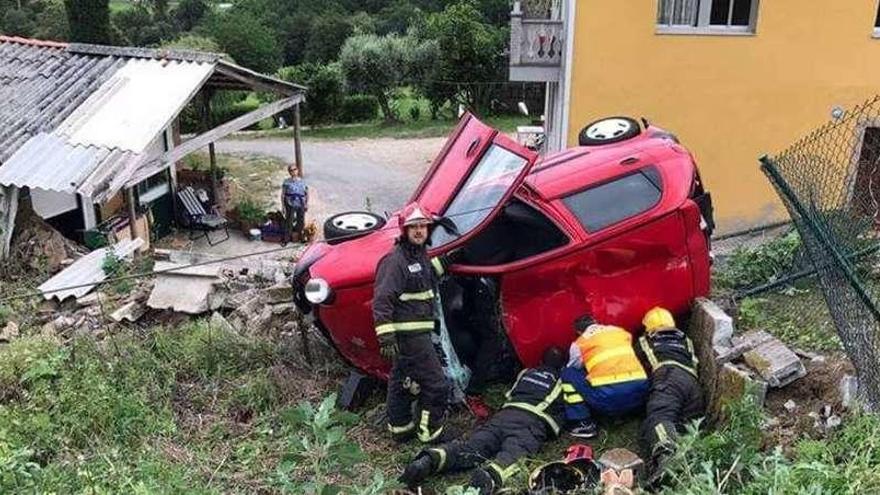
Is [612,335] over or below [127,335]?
over

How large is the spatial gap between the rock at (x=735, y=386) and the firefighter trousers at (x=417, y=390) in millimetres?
1803

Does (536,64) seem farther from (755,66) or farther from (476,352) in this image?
(476,352)

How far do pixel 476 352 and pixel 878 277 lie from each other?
311 centimetres

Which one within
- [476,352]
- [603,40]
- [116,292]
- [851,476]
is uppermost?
[603,40]

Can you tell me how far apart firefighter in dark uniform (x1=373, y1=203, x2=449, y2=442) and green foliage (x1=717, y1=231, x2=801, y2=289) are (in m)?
3.01

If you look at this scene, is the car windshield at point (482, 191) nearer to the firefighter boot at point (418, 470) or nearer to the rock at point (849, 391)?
the firefighter boot at point (418, 470)

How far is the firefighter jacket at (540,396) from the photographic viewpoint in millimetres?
5043

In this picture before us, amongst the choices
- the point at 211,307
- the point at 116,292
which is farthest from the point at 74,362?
the point at 116,292

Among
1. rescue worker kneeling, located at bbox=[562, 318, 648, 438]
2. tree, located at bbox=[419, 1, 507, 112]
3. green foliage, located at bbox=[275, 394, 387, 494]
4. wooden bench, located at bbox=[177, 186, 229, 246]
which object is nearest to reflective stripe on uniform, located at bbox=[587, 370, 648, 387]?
rescue worker kneeling, located at bbox=[562, 318, 648, 438]

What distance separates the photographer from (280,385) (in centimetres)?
580

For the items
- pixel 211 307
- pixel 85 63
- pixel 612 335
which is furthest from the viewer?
pixel 85 63

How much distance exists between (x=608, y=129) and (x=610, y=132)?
0.26 feet

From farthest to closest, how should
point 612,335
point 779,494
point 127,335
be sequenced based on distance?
point 127,335 < point 612,335 < point 779,494

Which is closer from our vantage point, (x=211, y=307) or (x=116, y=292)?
(x=211, y=307)
